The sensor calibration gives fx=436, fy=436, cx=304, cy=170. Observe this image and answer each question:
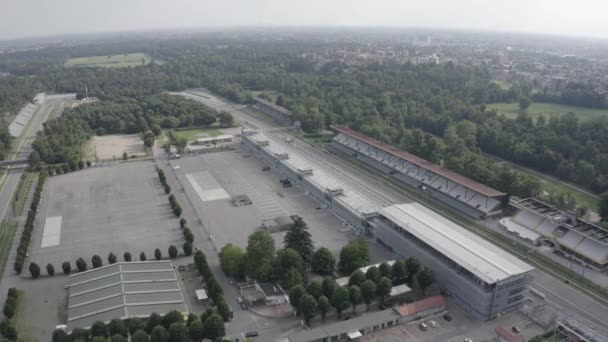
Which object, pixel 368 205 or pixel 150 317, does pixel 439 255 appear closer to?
pixel 368 205

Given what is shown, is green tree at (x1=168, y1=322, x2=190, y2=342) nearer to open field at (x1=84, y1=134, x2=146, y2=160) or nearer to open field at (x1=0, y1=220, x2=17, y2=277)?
open field at (x1=0, y1=220, x2=17, y2=277)

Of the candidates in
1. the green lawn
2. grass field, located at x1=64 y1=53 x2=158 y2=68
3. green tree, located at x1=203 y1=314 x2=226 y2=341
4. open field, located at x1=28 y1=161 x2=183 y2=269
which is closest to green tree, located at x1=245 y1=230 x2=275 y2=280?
green tree, located at x1=203 y1=314 x2=226 y2=341

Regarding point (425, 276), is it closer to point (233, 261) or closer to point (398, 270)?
point (398, 270)

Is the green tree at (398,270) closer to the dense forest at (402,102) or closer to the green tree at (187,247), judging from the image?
the green tree at (187,247)

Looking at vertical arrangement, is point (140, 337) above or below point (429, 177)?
below

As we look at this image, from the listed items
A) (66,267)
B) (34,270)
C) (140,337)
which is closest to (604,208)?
(140,337)

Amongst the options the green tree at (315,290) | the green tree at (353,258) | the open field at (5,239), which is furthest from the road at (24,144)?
the green tree at (353,258)
